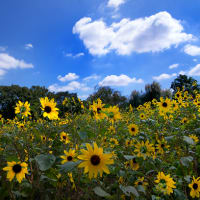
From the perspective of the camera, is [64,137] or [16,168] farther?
[64,137]

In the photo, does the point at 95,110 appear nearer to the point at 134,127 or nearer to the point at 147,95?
the point at 134,127

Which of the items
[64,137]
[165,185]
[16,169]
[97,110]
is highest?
[97,110]

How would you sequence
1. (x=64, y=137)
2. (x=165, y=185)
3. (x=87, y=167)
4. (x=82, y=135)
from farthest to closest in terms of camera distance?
(x=64, y=137) → (x=165, y=185) → (x=82, y=135) → (x=87, y=167)

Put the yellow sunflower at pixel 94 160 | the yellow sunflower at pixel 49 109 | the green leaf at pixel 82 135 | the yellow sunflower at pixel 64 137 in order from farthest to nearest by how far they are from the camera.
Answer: the yellow sunflower at pixel 64 137, the yellow sunflower at pixel 49 109, the green leaf at pixel 82 135, the yellow sunflower at pixel 94 160

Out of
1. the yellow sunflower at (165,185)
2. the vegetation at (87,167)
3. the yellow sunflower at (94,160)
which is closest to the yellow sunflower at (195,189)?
the vegetation at (87,167)

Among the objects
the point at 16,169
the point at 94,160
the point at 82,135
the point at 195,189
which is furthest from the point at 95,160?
the point at 195,189

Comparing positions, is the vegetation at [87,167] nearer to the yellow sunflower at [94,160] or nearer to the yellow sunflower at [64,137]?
the yellow sunflower at [94,160]

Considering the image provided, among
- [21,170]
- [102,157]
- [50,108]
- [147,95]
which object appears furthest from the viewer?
[147,95]

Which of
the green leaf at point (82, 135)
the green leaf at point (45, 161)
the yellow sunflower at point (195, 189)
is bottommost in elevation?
the yellow sunflower at point (195, 189)

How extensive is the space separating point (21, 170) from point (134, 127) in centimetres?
193

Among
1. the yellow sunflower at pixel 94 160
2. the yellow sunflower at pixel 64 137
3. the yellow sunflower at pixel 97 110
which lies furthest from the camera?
the yellow sunflower at pixel 64 137

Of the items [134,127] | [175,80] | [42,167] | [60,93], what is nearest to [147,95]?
[175,80]

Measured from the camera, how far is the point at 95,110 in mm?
2373

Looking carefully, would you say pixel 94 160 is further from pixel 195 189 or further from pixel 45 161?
pixel 195 189
